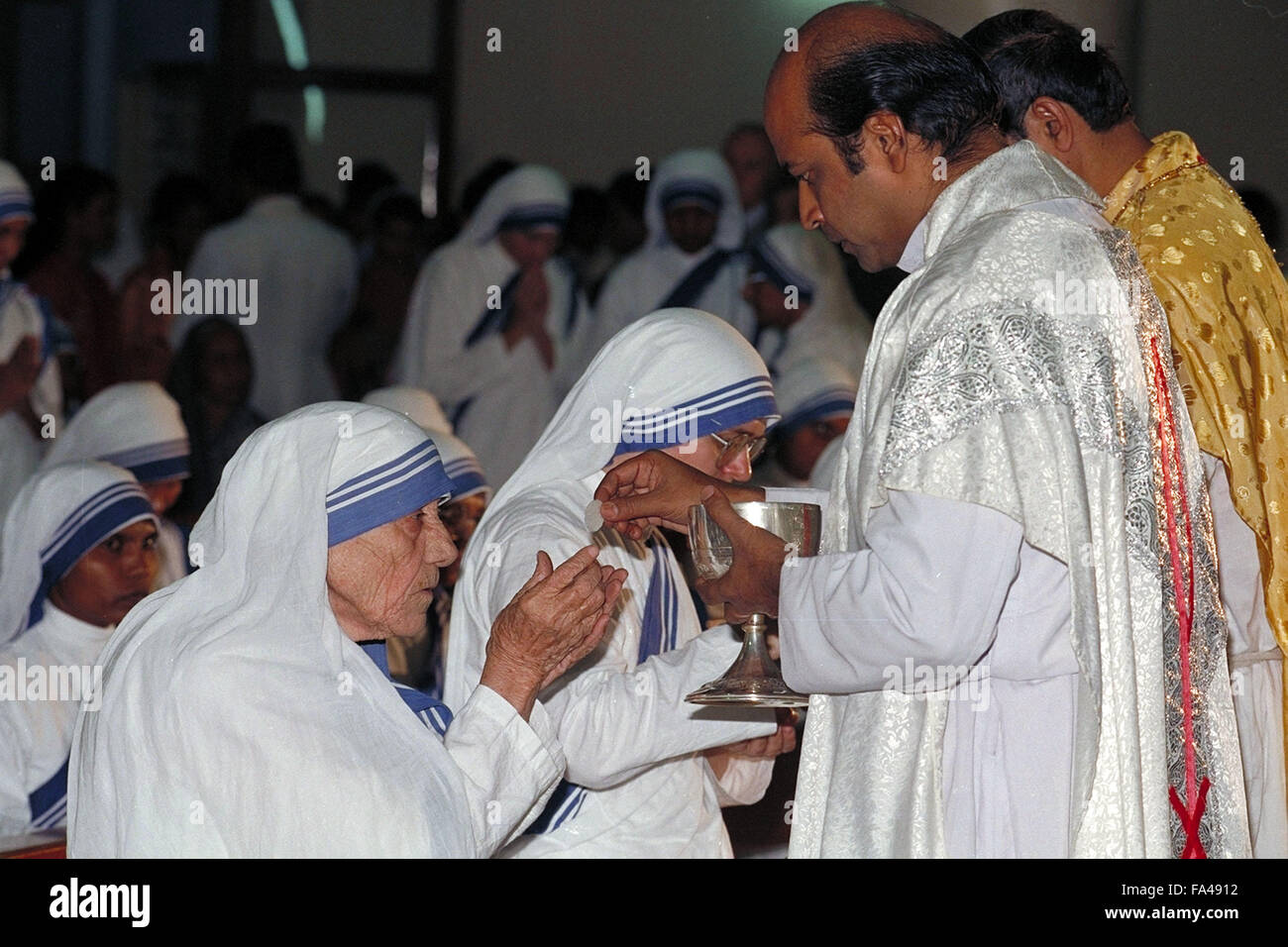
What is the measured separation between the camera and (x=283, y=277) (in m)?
7.12

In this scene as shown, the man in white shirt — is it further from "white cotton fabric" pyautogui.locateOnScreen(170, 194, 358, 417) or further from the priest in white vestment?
the priest in white vestment

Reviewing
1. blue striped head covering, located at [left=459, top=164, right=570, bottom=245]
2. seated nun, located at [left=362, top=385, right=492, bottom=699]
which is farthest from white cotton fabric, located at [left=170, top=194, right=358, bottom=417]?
seated nun, located at [left=362, top=385, right=492, bottom=699]

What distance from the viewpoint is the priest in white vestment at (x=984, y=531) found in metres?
2.24

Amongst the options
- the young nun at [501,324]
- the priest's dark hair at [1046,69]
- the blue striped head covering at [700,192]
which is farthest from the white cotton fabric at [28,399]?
the priest's dark hair at [1046,69]

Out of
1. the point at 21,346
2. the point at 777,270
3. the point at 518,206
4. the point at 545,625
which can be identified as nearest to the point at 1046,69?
the point at 545,625

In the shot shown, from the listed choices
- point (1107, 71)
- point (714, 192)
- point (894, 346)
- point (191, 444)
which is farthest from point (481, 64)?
point (894, 346)

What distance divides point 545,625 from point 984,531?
2.17 ft

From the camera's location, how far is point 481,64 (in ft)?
26.7

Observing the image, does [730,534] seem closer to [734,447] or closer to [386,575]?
[386,575]

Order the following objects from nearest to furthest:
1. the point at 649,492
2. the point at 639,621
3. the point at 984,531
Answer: the point at 984,531 → the point at 649,492 → the point at 639,621

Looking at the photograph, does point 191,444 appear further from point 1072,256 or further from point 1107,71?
point 1072,256

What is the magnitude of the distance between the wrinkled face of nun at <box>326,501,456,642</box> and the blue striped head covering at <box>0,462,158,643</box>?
1.91 m

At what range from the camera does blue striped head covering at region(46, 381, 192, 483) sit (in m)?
5.30

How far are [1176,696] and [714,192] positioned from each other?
501cm
